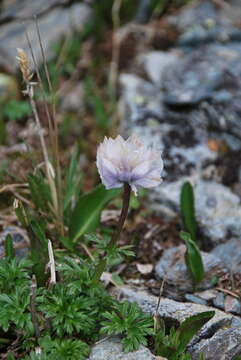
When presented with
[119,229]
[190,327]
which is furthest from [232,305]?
[119,229]

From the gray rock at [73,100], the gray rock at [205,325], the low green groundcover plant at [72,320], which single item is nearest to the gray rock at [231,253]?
the gray rock at [205,325]

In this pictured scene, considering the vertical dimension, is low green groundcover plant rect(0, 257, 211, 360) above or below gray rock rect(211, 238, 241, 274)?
above

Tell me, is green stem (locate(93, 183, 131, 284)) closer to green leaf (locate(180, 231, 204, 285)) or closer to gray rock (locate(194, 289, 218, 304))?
green leaf (locate(180, 231, 204, 285))

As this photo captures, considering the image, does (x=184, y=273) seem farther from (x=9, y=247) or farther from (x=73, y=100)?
(x=73, y=100)

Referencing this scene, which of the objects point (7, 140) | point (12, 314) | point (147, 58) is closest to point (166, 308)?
point (12, 314)

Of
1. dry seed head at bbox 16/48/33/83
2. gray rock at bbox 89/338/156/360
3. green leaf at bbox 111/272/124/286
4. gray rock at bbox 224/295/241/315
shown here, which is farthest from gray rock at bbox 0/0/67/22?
gray rock at bbox 89/338/156/360
